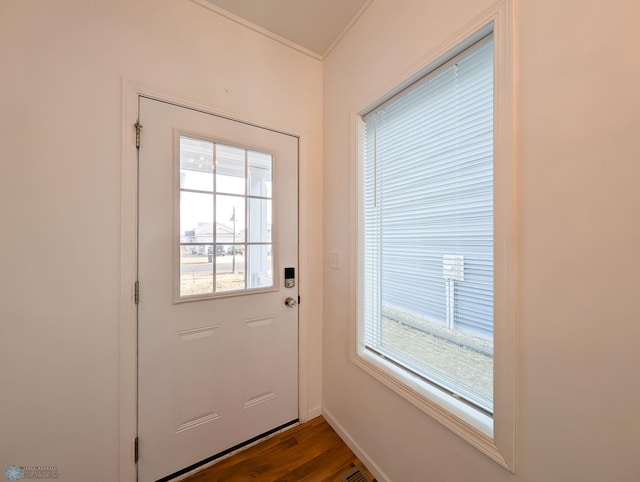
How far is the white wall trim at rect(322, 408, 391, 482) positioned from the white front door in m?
0.27

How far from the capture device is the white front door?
130 centimetres

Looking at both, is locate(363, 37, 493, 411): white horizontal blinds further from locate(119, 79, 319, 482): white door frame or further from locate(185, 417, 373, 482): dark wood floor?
locate(119, 79, 319, 482): white door frame

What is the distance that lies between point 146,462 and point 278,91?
7.76ft

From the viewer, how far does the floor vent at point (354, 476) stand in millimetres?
1342

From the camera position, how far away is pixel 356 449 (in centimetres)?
150

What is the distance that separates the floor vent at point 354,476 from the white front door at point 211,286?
516 mm

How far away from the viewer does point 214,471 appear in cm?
140

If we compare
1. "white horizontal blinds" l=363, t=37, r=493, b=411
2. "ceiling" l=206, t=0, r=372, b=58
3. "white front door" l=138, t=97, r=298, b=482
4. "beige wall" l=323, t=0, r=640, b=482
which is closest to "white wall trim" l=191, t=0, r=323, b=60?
"ceiling" l=206, t=0, r=372, b=58

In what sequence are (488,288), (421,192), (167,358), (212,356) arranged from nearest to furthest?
(488,288), (421,192), (167,358), (212,356)
